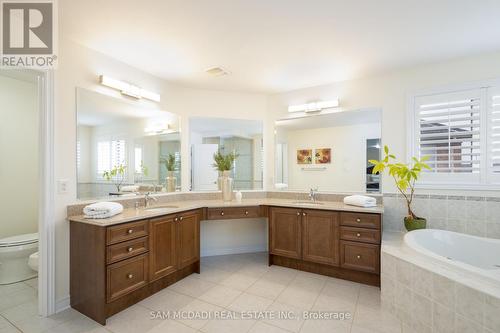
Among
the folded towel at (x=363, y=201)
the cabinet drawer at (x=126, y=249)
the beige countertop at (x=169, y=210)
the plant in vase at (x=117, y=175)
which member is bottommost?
the cabinet drawer at (x=126, y=249)

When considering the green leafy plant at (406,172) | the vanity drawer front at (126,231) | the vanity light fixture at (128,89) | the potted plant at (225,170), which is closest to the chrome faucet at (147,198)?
the vanity drawer front at (126,231)

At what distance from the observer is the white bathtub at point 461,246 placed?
211 centimetres

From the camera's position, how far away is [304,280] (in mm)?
2635

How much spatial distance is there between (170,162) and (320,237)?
218 centimetres

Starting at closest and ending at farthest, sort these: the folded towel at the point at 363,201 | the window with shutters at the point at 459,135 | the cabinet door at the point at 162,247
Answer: the cabinet door at the point at 162,247
the window with shutters at the point at 459,135
the folded towel at the point at 363,201

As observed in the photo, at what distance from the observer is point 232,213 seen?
292 cm

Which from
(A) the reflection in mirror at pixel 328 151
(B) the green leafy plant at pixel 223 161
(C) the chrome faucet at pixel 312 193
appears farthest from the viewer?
(B) the green leafy plant at pixel 223 161

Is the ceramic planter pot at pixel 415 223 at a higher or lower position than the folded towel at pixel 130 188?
lower

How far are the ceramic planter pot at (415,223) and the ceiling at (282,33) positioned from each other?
1.74 meters

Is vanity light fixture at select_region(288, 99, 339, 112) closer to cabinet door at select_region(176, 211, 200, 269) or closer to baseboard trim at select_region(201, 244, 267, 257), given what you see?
cabinet door at select_region(176, 211, 200, 269)

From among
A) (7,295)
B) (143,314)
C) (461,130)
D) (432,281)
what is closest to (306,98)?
(461,130)

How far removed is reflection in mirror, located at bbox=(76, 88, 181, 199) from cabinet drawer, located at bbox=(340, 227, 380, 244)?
87.4 inches

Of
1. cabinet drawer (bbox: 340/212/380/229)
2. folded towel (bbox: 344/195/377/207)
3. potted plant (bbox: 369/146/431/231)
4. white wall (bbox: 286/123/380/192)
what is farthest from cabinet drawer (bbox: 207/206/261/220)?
potted plant (bbox: 369/146/431/231)

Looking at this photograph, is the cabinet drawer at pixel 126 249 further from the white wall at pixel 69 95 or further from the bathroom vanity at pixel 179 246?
the white wall at pixel 69 95
